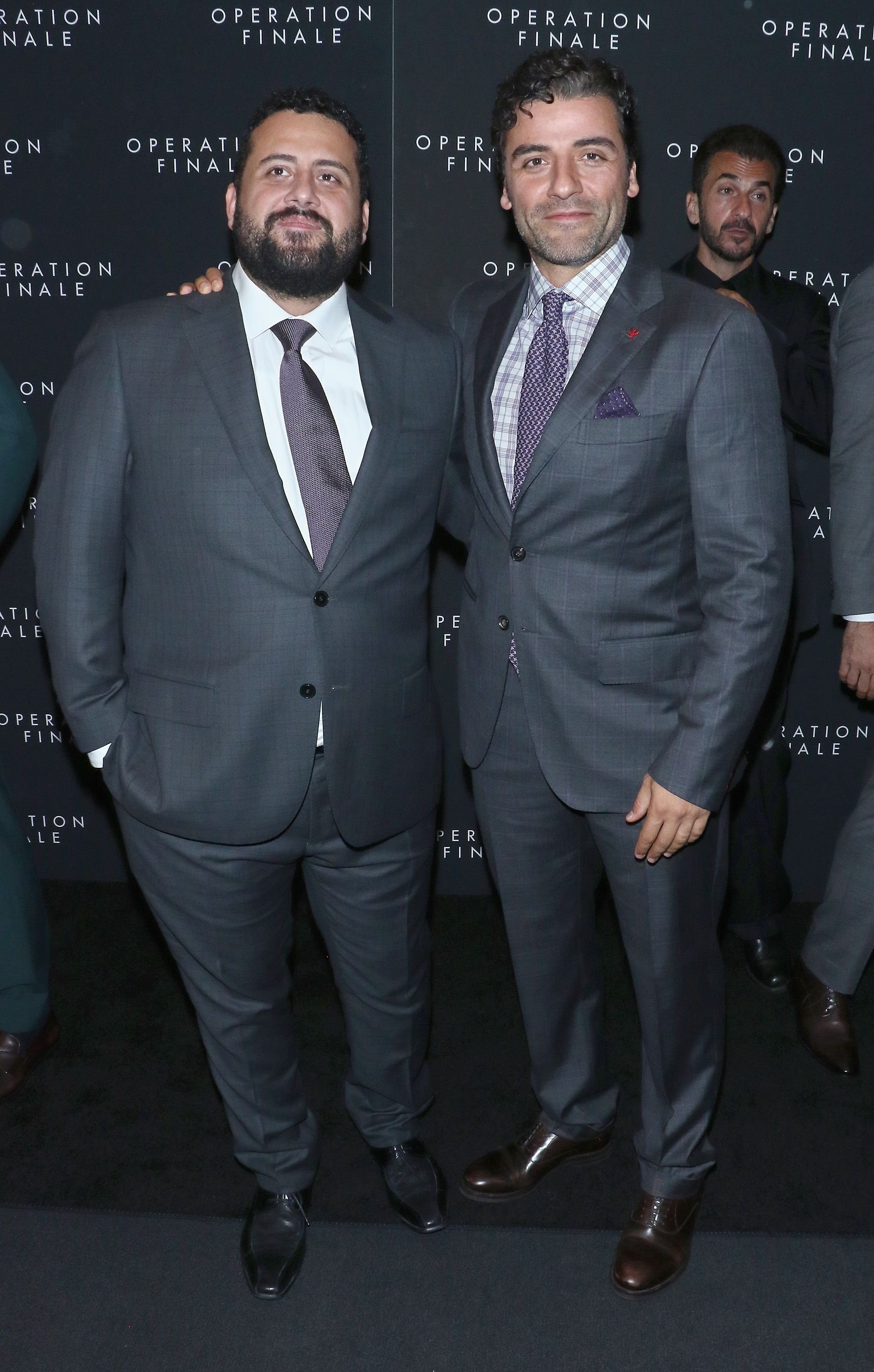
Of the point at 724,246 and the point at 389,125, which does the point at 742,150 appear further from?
the point at 389,125

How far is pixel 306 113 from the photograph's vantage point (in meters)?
1.98

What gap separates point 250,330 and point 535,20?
1.69m

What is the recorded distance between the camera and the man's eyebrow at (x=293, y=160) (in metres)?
1.95

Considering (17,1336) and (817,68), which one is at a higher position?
(817,68)

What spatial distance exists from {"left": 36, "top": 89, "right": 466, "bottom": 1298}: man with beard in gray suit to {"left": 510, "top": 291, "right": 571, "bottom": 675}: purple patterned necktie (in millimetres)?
165

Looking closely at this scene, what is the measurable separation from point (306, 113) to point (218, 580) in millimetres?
792

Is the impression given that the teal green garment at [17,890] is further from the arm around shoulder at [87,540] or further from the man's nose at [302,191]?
the man's nose at [302,191]

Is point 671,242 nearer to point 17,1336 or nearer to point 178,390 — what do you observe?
point 178,390

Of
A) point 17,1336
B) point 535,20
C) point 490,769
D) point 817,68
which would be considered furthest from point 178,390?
point 817,68

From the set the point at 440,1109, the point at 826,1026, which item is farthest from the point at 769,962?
the point at 440,1109

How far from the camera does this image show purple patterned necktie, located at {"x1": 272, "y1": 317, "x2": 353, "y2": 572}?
1942 mm

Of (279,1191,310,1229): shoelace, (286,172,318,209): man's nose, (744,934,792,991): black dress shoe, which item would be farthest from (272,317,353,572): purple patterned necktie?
(744,934,792,991): black dress shoe

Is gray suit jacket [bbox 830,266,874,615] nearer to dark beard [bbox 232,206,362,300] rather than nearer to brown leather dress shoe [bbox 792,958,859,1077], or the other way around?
brown leather dress shoe [bbox 792,958,859,1077]

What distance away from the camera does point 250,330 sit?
1991 millimetres
